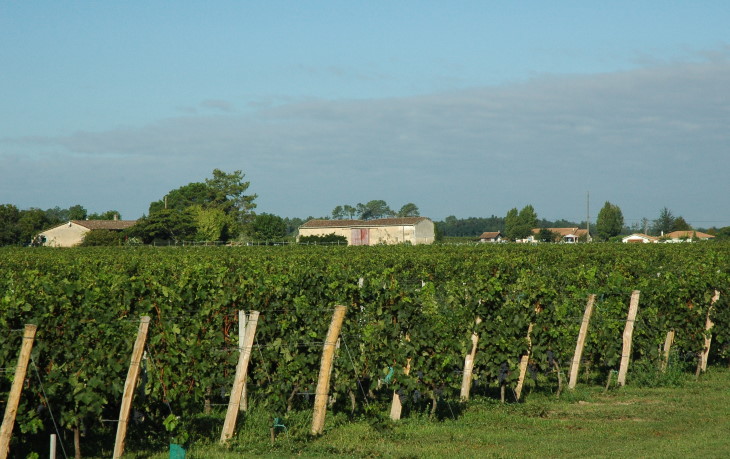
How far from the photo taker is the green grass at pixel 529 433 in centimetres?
811

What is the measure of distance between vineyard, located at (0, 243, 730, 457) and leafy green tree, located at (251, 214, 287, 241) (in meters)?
94.6

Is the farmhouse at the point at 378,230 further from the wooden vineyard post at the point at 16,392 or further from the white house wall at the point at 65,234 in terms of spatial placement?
the wooden vineyard post at the point at 16,392

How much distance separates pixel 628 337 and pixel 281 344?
540cm

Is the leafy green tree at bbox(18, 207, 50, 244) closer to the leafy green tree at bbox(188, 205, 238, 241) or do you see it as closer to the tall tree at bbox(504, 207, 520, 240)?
the leafy green tree at bbox(188, 205, 238, 241)

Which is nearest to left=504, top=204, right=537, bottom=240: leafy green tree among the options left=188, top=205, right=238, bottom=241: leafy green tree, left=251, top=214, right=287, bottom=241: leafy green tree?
left=251, top=214, right=287, bottom=241: leafy green tree

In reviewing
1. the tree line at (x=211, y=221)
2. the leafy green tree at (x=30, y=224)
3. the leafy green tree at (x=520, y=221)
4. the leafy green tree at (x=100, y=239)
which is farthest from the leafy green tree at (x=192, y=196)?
the leafy green tree at (x=520, y=221)

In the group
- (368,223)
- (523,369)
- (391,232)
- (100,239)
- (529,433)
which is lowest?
(529,433)

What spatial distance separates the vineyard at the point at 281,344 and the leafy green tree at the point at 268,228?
9456 cm

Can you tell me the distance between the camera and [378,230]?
95625mm

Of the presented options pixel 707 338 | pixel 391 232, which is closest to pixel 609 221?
pixel 391 232

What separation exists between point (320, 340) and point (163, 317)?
1899 mm

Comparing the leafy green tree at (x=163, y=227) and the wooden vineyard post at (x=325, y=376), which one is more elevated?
the leafy green tree at (x=163, y=227)

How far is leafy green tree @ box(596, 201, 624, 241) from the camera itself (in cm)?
14425

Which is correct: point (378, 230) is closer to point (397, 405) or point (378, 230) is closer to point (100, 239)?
point (100, 239)
